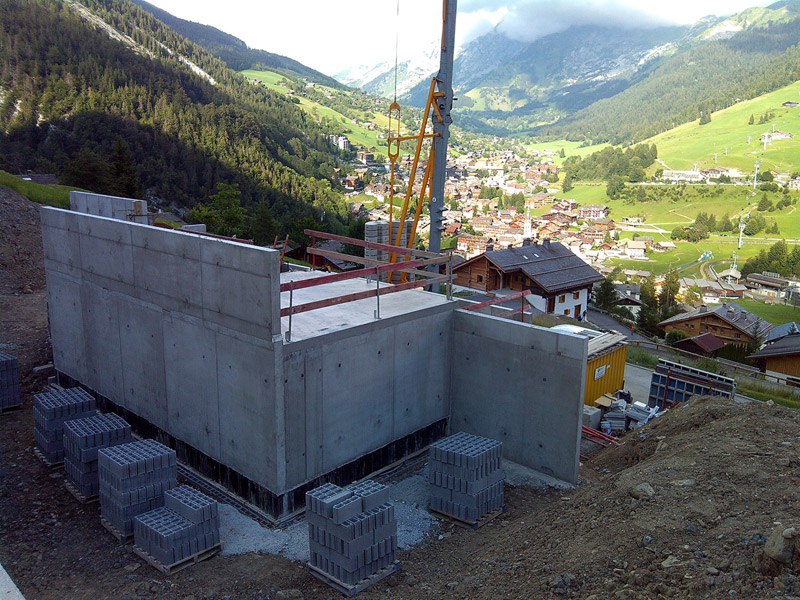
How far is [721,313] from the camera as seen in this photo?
5372cm

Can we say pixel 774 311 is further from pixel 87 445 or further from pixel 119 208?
pixel 87 445

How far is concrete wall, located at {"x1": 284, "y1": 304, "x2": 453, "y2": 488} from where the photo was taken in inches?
414

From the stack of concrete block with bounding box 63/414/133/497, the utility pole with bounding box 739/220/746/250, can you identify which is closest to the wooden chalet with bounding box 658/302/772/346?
the stack of concrete block with bounding box 63/414/133/497

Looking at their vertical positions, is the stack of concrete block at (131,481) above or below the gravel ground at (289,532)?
above

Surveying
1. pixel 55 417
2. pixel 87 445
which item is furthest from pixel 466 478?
pixel 55 417

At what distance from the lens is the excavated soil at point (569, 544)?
23.4 feet

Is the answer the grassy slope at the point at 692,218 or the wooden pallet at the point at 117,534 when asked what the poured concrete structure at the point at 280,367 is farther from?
the grassy slope at the point at 692,218

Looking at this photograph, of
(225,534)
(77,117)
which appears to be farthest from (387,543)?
(77,117)

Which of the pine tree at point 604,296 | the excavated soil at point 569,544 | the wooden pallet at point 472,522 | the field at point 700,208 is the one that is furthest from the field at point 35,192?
the field at point 700,208

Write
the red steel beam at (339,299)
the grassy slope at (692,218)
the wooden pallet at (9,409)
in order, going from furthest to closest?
the grassy slope at (692,218) < the wooden pallet at (9,409) < the red steel beam at (339,299)

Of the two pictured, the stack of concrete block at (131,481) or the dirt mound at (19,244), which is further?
the dirt mound at (19,244)

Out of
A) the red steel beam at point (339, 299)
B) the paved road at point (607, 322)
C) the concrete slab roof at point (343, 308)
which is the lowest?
the paved road at point (607, 322)

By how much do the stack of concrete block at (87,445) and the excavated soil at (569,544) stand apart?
0.41 meters

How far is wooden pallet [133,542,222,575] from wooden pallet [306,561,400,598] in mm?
A: 1592
